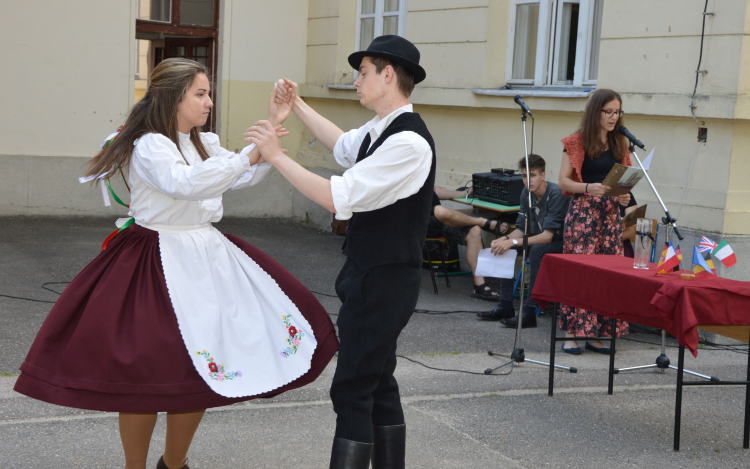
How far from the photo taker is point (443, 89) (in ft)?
28.9

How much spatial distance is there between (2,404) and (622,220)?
434 cm

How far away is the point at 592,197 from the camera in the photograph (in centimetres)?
561

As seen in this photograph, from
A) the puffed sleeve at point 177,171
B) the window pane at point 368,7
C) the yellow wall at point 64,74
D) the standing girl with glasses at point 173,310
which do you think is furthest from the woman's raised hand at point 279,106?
the yellow wall at point 64,74

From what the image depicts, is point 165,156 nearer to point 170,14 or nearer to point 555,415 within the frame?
point 555,415

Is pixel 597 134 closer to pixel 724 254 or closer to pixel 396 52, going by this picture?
pixel 724 254

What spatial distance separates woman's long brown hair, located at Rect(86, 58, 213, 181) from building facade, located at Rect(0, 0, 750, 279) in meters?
4.50

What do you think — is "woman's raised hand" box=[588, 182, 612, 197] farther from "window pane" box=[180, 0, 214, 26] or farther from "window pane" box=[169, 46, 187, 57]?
"window pane" box=[169, 46, 187, 57]

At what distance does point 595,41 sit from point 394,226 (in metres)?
5.49

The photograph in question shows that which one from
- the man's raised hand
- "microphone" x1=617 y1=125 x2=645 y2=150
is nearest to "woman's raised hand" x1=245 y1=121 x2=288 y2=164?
the man's raised hand

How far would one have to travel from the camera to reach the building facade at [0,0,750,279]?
242 inches

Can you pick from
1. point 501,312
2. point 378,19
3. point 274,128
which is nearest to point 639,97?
point 501,312

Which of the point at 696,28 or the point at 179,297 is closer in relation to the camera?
the point at 179,297

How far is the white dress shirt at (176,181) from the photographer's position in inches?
110

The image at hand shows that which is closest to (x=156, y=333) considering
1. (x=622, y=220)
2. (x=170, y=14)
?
(x=622, y=220)
